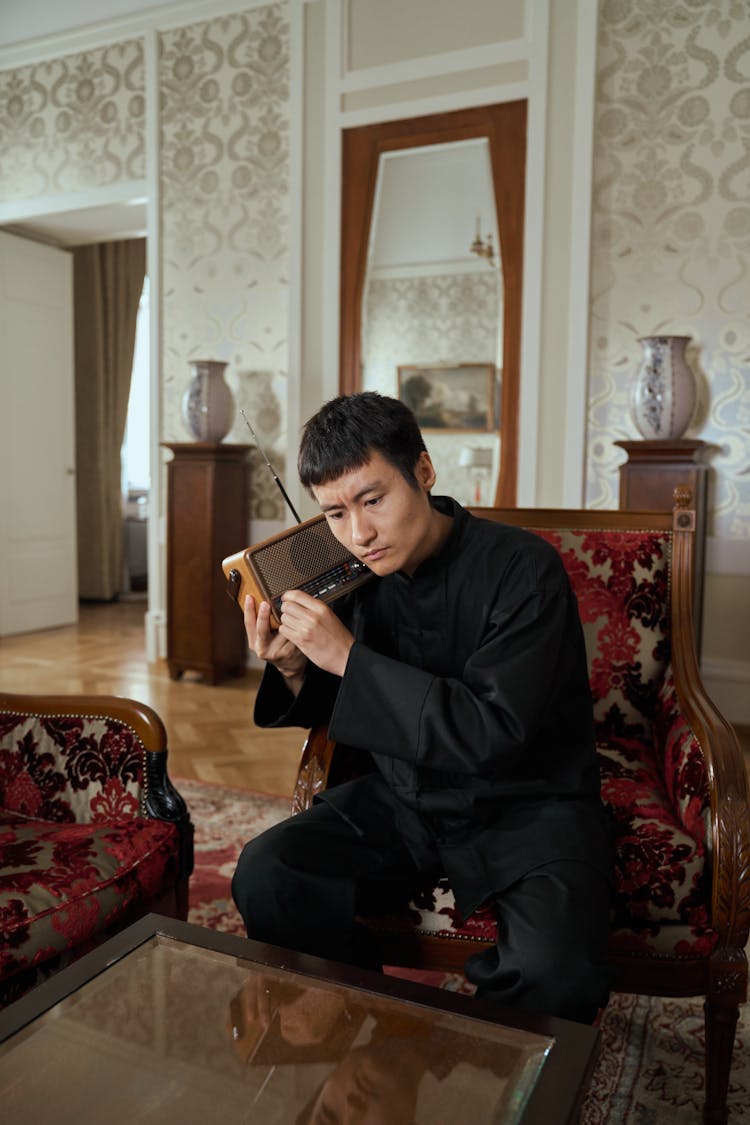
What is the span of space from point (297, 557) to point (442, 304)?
3.03 m

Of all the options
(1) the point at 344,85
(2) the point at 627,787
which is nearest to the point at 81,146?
(1) the point at 344,85

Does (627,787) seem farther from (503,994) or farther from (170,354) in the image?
(170,354)

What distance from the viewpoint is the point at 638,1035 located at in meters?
1.73

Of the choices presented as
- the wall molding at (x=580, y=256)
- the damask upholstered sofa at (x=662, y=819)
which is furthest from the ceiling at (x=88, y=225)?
the damask upholstered sofa at (x=662, y=819)

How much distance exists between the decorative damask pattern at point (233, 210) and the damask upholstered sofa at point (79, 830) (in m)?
2.98

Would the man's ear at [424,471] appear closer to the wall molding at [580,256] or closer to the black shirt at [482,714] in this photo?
the black shirt at [482,714]

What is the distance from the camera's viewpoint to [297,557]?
152 cm

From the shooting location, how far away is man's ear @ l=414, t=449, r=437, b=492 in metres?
1.47

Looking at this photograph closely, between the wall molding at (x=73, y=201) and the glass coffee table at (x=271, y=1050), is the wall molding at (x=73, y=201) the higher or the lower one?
the higher one

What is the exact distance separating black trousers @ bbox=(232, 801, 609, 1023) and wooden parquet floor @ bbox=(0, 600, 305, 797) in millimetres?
1601

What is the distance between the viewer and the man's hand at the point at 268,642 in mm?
1483

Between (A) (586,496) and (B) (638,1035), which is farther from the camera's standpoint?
(A) (586,496)

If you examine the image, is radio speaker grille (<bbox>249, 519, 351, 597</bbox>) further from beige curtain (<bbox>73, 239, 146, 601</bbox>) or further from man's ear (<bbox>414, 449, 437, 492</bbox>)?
beige curtain (<bbox>73, 239, 146, 601</bbox>)

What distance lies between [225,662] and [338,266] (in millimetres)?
2035
